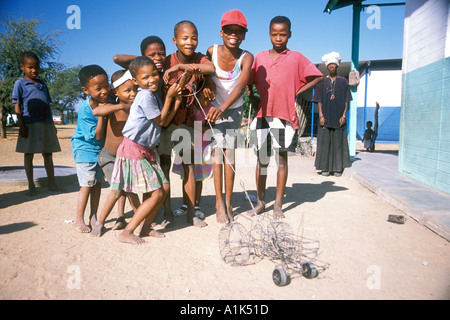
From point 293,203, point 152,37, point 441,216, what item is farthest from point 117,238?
point 441,216

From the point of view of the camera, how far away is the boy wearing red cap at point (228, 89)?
3.48 metres

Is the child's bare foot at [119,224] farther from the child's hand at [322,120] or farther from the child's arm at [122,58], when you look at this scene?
the child's hand at [322,120]

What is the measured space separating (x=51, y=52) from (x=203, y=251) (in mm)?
19362

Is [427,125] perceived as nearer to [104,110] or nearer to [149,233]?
[149,233]

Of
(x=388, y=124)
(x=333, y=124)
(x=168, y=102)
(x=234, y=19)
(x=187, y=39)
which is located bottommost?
(x=388, y=124)

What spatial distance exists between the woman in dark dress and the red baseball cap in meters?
3.60

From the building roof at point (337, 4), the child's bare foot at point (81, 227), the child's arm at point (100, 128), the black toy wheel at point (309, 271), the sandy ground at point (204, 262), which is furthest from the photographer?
the building roof at point (337, 4)

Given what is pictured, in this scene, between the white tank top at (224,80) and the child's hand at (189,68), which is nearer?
the child's hand at (189,68)

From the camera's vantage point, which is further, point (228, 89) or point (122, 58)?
point (228, 89)

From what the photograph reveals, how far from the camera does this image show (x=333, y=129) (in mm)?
6832

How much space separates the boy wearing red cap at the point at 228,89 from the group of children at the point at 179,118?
0.4 inches

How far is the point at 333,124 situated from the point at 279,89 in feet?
10.8

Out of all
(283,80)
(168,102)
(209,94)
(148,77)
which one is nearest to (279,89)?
(283,80)

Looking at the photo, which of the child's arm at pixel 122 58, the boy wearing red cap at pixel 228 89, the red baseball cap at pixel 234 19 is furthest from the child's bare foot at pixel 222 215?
the red baseball cap at pixel 234 19
